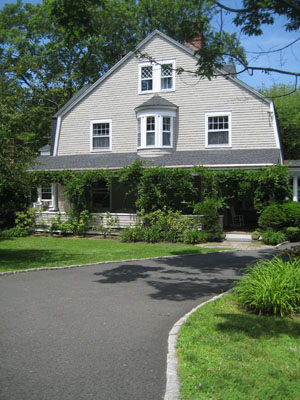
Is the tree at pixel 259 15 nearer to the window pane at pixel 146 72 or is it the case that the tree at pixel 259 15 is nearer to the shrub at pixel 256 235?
the shrub at pixel 256 235

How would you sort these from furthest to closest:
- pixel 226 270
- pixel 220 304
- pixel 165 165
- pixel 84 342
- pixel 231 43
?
pixel 165 165
pixel 226 270
pixel 231 43
pixel 220 304
pixel 84 342

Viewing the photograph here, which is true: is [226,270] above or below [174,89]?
below

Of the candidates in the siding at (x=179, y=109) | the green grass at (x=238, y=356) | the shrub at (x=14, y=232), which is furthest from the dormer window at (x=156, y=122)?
the green grass at (x=238, y=356)

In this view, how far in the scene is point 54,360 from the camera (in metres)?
4.67

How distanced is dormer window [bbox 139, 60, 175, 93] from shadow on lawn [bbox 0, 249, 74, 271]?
11.6 meters

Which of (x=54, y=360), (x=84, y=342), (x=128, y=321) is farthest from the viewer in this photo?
(x=128, y=321)

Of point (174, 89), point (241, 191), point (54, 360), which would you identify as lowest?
point (54, 360)

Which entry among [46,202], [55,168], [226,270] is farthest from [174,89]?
[226,270]

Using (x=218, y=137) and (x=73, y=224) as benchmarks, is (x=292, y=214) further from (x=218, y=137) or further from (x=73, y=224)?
(x=73, y=224)

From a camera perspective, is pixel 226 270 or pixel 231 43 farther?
pixel 226 270

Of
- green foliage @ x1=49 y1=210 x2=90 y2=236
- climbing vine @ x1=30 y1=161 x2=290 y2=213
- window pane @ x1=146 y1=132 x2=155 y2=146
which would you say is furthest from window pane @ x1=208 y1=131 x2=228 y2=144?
green foliage @ x1=49 y1=210 x2=90 y2=236

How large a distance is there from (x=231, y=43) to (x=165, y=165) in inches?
445

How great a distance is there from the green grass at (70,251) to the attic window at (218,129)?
7.28 m

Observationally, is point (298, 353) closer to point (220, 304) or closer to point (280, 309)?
point (280, 309)
